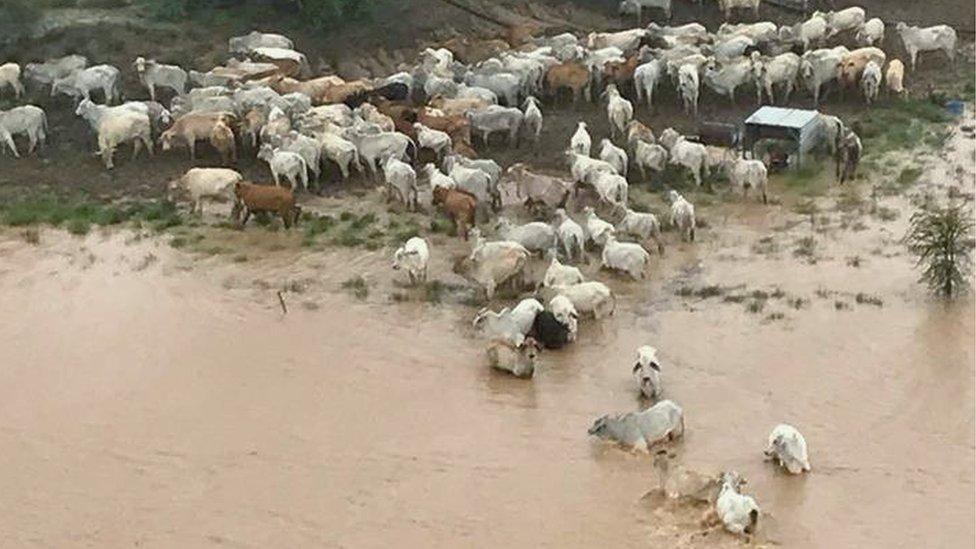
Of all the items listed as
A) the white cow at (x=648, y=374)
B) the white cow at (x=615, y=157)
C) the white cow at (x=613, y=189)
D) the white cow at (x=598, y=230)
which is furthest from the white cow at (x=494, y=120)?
the white cow at (x=648, y=374)

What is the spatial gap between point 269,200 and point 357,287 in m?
2.06

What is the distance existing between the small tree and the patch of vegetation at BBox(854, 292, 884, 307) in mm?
503

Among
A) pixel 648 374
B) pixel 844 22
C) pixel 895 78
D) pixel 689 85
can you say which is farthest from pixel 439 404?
pixel 844 22

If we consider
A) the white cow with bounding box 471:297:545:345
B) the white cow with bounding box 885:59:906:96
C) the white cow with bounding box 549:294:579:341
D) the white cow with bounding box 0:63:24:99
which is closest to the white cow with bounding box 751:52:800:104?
the white cow with bounding box 885:59:906:96

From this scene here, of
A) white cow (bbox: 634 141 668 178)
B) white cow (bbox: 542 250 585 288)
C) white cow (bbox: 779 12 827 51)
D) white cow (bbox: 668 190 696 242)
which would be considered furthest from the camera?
white cow (bbox: 779 12 827 51)

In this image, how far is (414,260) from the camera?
13.6 m

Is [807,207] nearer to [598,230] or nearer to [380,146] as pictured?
[598,230]

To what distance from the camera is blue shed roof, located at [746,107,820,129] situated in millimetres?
16781

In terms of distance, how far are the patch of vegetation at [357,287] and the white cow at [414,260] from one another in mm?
375

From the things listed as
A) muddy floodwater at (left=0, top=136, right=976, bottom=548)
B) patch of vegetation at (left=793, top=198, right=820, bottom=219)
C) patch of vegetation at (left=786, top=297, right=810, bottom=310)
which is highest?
patch of vegetation at (left=793, top=198, right=820, bottom=219)

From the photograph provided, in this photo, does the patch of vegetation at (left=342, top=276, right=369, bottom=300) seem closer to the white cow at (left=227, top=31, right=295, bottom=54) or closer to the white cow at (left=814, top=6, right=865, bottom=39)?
the white cow at (left=227, top=31, right=295, bottom=54)

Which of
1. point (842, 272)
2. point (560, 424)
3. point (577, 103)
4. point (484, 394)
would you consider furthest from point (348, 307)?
point (577, 103)

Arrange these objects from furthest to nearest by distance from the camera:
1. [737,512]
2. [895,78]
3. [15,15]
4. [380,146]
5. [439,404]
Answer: [15,15] → [895,78] → [380,146] → [439,404] → [737,512]

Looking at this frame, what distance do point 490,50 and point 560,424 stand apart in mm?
11497
